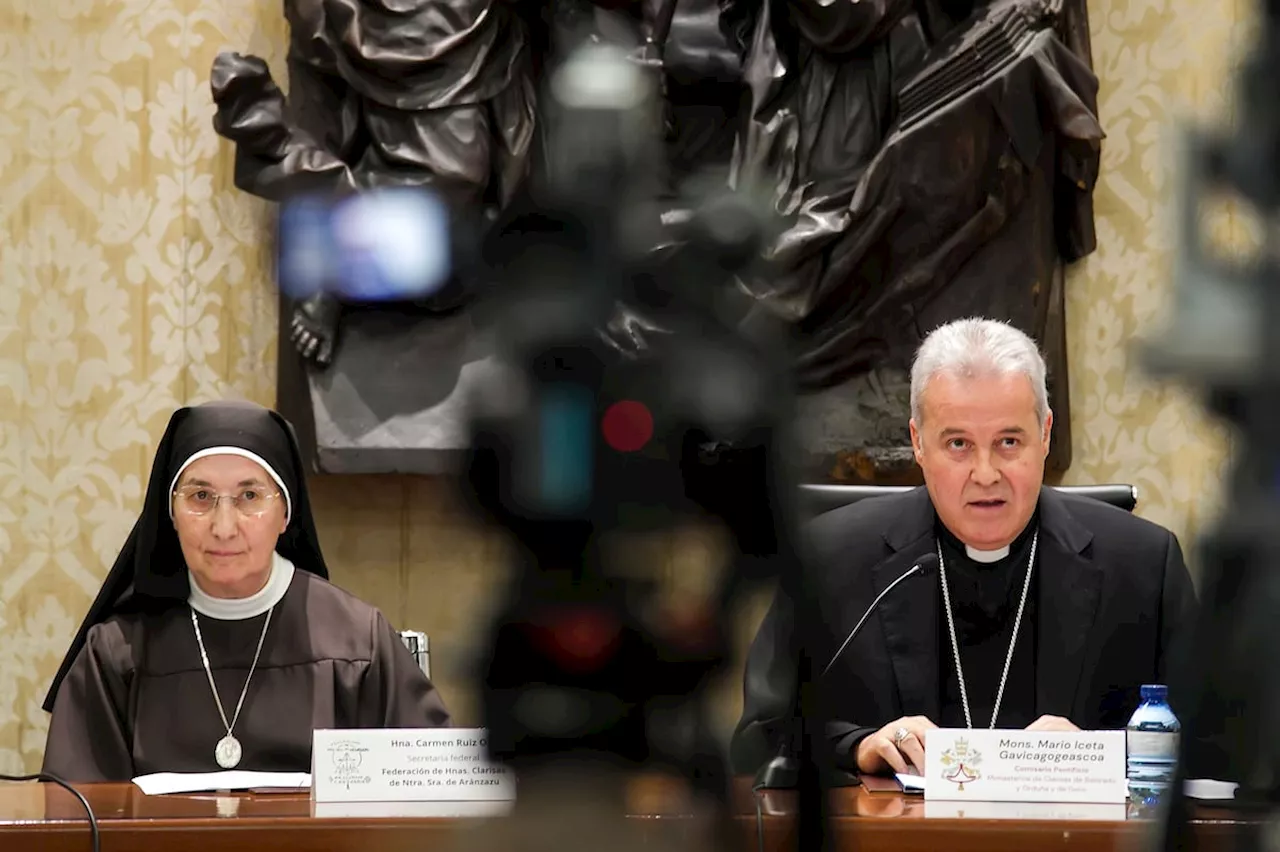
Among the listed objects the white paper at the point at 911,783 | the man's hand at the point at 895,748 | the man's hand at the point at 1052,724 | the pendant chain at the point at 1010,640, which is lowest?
the white paper at the point at 911,783

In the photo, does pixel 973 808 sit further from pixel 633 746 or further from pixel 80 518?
pixel 80 518

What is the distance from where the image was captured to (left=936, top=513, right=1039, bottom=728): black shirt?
366cm

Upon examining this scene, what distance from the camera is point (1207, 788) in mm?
697

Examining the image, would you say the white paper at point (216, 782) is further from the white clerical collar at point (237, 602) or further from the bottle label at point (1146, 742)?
the bottle label at point (1146, 742)

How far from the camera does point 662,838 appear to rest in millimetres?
731

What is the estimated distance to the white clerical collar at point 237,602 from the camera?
13.2 ft

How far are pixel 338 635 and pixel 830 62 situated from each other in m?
2.58

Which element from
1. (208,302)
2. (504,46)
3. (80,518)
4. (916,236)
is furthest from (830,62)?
(80,518)

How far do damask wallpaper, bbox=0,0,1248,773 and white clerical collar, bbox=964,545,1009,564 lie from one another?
6.50 ft

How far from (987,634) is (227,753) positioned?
5.74 feet

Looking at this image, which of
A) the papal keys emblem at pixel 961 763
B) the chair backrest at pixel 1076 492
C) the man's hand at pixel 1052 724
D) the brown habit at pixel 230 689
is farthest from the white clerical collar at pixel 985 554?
the brown habit at pixel 230 689

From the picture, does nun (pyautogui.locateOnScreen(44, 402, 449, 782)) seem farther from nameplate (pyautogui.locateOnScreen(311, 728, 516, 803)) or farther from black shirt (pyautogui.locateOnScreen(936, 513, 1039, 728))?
black shirt (pyautogui.locateOnScreen(936, 513, 1039, 728))

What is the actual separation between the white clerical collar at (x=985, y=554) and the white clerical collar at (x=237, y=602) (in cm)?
167

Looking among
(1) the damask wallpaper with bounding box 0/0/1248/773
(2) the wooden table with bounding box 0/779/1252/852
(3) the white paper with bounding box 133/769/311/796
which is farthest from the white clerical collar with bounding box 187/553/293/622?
(1) the damask wallpaper with bounding box 0/0/1248/773
